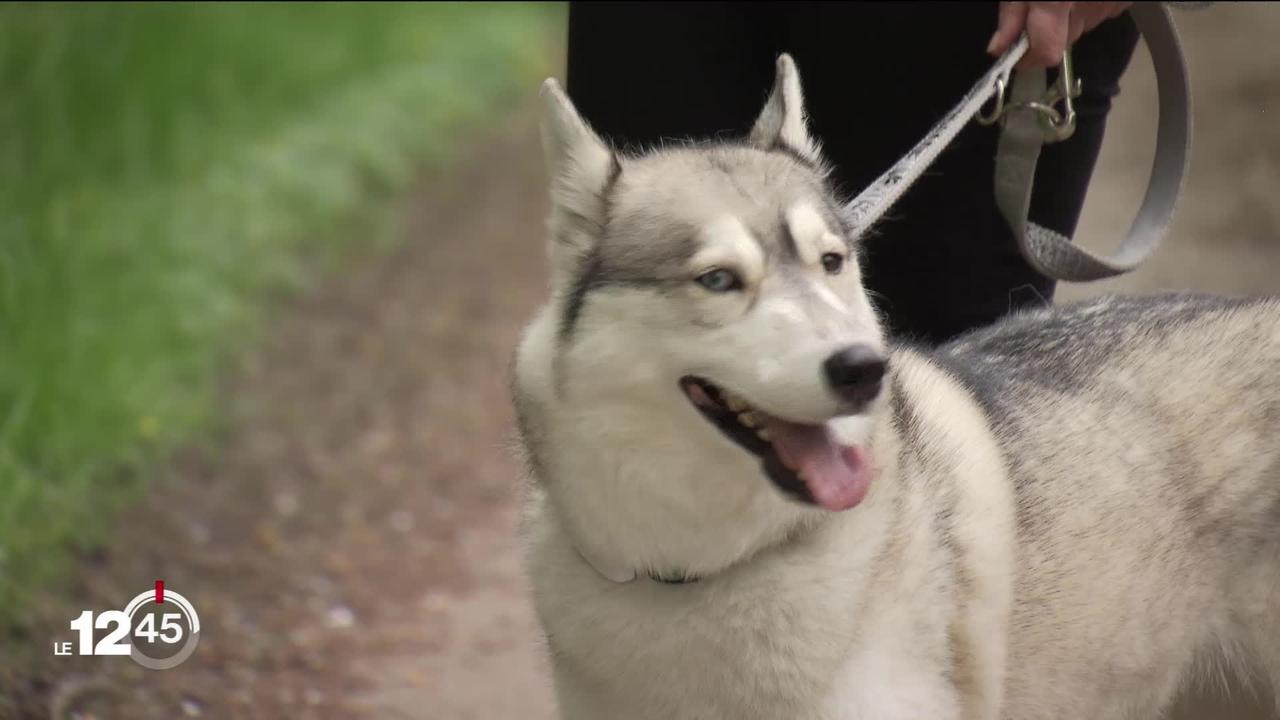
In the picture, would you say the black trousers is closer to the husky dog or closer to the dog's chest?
the husky dog

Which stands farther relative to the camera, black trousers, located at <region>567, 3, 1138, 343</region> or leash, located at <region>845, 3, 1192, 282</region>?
black trousers, located at <region>567, 3, 1138, 343</region>

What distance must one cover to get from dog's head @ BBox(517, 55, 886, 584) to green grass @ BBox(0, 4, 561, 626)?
7.59 ft

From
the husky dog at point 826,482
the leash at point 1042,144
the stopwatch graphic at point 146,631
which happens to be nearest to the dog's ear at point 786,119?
the husky dog at point 826,482

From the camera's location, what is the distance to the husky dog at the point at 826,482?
2562 mm

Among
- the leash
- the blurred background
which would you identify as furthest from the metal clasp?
the blurred background

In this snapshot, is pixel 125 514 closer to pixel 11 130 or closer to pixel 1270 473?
pixel 11 130

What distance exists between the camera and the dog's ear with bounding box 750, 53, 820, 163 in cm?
297

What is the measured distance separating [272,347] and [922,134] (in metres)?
4.36

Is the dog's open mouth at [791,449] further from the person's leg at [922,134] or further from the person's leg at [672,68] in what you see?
the person's leg at [672,68]

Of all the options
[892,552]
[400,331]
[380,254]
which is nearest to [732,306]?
[892,552]

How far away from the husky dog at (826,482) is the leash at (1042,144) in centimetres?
22

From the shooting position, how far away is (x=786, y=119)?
2.98m

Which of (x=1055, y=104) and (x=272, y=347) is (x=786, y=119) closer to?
(x=1055, y=104)

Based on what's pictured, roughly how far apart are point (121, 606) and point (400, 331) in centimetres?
362
